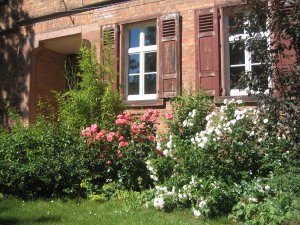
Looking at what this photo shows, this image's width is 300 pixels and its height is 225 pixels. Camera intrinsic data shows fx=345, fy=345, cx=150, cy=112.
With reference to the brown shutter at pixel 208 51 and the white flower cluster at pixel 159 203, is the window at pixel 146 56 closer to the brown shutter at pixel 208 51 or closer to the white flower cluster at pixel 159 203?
the brown shutter at pixel 208 51

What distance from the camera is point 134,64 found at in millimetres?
8492

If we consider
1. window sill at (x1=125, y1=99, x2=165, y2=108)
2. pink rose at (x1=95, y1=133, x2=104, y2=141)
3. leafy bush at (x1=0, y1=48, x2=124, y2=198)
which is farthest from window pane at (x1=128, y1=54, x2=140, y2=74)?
pink rose at (x1=95, y1=133, x2=104, y2=141)

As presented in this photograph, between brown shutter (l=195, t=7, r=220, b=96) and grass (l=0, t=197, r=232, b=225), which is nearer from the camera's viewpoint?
grass (l=0, t=197, r=232, b=225)

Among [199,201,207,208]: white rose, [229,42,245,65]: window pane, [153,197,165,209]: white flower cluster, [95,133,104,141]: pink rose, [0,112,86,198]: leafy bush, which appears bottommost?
[153,197,165,209]: white flower cluster

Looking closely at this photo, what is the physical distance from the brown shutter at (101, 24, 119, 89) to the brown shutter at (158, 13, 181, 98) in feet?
3.60

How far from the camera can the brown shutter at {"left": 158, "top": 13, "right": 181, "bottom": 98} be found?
7.66 m

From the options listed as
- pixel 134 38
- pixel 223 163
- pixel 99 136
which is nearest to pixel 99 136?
pixel 99 136

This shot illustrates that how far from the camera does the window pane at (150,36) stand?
27.5 feet

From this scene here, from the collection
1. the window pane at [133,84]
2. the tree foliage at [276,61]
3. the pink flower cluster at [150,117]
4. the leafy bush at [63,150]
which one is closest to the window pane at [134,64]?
the window pane at [133,84]

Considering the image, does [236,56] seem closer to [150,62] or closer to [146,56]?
[150,62]

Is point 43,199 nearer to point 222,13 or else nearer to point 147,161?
point 147,161

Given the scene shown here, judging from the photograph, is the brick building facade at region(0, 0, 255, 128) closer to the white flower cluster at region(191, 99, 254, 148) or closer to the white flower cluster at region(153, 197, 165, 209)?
the white flower cluster at region(191, 99, 254, 148)

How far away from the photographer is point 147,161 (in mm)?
5719

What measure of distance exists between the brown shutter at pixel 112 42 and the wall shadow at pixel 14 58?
2.56m
